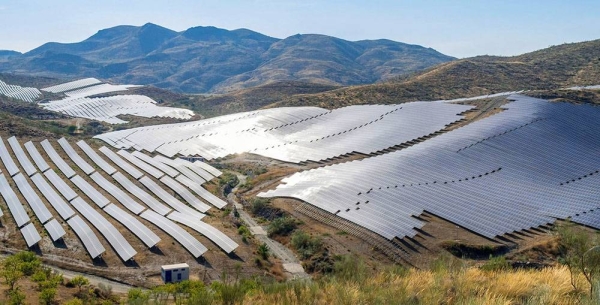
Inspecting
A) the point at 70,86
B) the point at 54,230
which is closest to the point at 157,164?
the point at 54,230

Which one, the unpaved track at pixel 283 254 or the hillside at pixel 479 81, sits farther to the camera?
the hillside at pixel 479 81

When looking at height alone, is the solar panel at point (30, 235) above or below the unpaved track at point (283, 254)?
above

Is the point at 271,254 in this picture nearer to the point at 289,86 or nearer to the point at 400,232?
the point at 400,232

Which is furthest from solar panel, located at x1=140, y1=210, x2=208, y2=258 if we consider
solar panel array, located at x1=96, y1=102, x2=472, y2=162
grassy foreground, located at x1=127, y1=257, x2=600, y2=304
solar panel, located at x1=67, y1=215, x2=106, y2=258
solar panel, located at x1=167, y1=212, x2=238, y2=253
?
solar panel array, located at x1=96, y1=102, x2=472, y2=162

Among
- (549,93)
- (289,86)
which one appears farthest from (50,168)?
(289,86)

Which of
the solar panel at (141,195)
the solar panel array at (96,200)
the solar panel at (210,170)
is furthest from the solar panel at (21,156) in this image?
the solar panel at (210,170)

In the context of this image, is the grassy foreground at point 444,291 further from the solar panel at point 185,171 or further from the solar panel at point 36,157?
the solar panel at point 36,157

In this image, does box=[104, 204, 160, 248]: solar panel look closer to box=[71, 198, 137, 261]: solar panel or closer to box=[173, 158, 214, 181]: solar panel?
box=[71, 198, 137, 261]: solar panel
